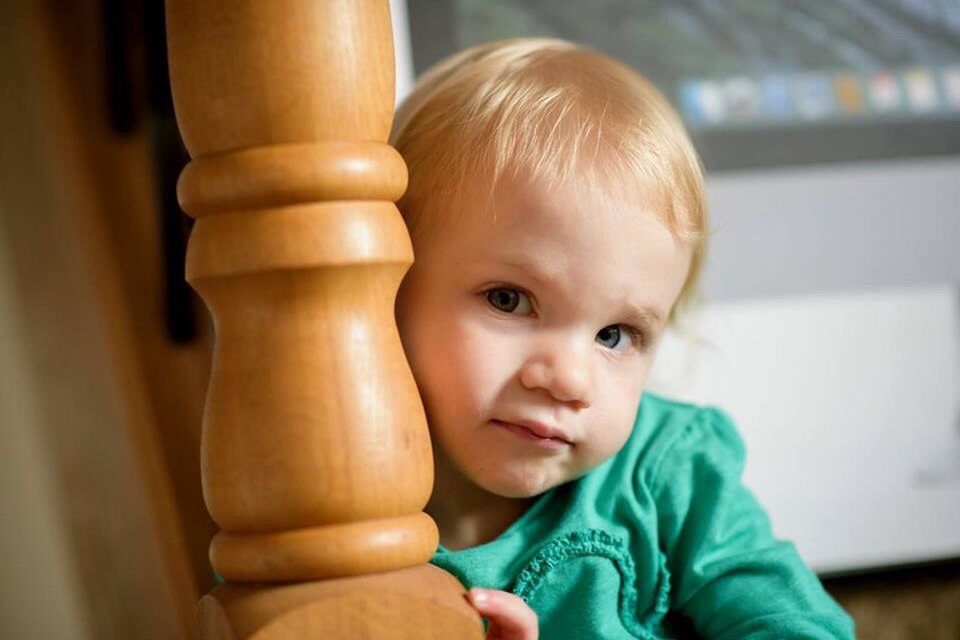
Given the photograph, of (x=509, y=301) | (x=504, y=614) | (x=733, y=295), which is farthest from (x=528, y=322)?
(x=733, y=295)

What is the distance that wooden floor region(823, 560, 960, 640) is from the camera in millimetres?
1090

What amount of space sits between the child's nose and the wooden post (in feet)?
0.64

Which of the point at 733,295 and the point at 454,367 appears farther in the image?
the point at 733,295

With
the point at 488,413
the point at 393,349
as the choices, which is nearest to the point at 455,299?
the point at 488,413

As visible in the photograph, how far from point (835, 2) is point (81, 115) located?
1.06 m

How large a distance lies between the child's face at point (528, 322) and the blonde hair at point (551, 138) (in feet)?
0.06

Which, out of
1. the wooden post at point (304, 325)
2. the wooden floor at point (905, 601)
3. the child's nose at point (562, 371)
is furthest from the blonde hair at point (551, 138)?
the wooden floor at point (905, 601)

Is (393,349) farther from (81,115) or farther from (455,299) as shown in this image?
(81,115)

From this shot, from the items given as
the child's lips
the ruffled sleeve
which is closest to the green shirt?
the ruffled sleeve

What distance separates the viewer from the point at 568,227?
0.65 meters

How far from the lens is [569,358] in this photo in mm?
643

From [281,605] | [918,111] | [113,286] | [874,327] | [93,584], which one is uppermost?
[281,605]

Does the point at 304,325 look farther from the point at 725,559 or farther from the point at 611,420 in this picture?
the point at 725,559

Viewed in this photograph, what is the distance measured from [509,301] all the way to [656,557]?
24cm
